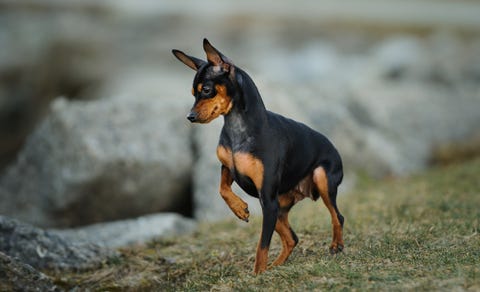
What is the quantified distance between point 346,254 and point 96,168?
19.6 ft

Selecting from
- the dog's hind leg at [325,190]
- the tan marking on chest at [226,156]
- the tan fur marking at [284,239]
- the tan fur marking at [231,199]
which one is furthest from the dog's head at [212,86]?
the tan fur marking at [284,239]

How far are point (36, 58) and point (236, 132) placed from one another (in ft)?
70.3

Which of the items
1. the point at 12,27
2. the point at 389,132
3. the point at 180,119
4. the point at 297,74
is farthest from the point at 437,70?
the point at 12,27

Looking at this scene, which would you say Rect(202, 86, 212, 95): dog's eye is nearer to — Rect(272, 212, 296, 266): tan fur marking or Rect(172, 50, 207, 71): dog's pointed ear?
Rect(172, 50, 207, 71): dog's pointed ear

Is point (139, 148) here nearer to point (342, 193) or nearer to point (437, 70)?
point (342, 193)

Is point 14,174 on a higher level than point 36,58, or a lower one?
lower

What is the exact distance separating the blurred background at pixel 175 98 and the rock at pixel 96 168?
2 cm

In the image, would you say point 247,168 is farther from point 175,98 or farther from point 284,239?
point 175,98

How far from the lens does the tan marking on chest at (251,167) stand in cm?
674

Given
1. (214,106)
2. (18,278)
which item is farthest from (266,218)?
(18,278)

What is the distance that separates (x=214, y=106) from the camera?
6.71 meters

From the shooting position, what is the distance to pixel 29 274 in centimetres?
695

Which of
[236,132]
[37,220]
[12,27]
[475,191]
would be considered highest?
[12,27]

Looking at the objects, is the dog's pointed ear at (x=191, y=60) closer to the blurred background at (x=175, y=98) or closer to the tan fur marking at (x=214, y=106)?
the tan fur marking at (x=214, y=106)
